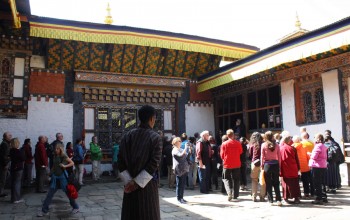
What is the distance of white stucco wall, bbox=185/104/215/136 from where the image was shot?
42.3 ft

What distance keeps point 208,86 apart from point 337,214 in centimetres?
749

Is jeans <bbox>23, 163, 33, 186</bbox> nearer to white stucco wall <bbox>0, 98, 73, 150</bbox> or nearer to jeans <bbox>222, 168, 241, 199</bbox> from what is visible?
white stucco wall <bbox>0, 98, 73, 150</bbox>

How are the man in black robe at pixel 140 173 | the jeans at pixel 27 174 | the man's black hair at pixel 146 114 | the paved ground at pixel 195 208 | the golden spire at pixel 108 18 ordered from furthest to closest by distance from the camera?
the golden spire at pixel 108 18, the jeans at pixel 27 174, the paved ground at pixel 195 208, the man's black hair at pixel 146 114, the man in black robe at pixel 140 173

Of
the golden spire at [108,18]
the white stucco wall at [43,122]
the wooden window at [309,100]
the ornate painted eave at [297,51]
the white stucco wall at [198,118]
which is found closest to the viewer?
the ornate painted eave at [297,51]

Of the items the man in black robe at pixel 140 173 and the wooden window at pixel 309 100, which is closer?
the man in black robe at pixel 140 173

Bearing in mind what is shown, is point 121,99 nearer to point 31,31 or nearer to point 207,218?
point 31,31

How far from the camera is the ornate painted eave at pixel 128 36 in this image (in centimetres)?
965

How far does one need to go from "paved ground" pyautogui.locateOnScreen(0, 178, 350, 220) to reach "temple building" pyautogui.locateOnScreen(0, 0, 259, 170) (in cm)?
345

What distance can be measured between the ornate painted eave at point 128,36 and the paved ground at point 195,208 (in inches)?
192

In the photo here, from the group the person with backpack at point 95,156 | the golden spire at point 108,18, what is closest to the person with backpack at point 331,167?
the person with backpack at point 95,156

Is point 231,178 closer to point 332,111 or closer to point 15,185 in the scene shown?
point 332,111

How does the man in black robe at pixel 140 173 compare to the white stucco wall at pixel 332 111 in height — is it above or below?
below

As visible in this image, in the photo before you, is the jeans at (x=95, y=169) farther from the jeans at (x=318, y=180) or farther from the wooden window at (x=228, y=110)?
the jeans at (x=318, y=180)

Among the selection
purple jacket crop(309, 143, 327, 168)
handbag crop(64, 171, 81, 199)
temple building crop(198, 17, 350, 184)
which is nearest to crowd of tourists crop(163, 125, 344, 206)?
purple jacket crop(309, 143, 327, 168)
